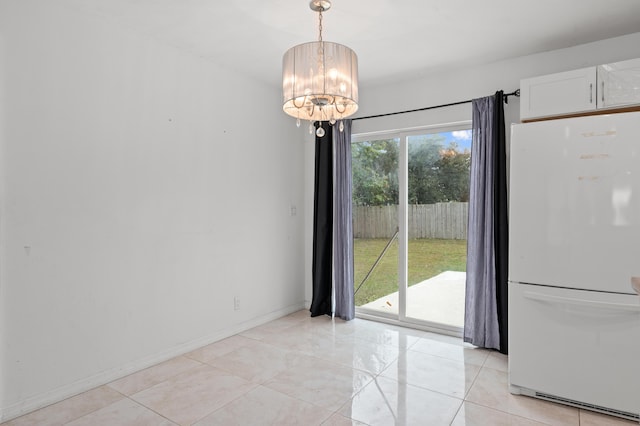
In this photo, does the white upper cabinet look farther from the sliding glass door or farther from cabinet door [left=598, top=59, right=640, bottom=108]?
the sliding glass door

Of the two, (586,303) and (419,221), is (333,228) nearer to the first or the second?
(419,221)

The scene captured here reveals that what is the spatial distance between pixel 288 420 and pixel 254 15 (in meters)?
2.56

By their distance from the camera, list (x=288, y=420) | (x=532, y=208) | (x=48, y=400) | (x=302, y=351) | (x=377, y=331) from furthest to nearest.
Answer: (x=377, y=331) → (x=302, y=351) → (x=532, y=208) → (x=48, y=400) → (x=288, y=420)

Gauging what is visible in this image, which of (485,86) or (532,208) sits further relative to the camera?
(485,86)

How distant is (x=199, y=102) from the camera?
3205 millimetres

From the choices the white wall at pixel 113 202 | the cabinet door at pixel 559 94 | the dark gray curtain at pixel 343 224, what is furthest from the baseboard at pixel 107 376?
the cabinet door at pixel 559 94

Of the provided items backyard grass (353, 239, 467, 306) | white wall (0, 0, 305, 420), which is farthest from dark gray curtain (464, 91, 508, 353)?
white wall (0, 0, 305, 420)

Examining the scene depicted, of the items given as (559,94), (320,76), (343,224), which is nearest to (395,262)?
(343,224)

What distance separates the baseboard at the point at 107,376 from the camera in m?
2.17

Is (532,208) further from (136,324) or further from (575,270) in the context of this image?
(136,324)

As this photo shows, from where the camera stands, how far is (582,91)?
2.46m

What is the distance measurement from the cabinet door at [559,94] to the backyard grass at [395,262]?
54.6 inches

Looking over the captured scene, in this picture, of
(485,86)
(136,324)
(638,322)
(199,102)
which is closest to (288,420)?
(136,324)

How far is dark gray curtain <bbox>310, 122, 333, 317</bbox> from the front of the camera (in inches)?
160
